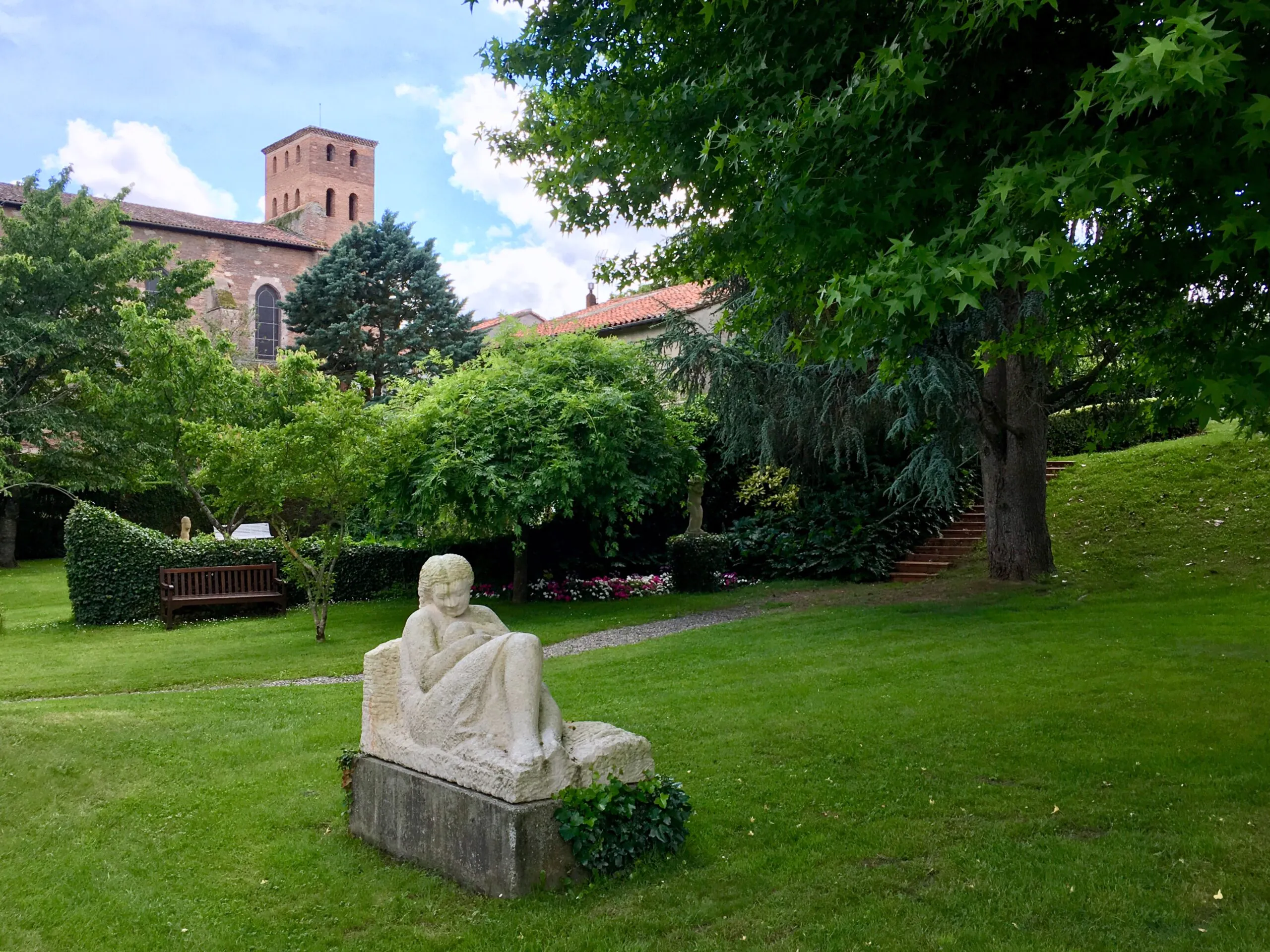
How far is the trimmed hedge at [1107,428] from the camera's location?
306 inches

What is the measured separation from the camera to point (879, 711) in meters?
8.62

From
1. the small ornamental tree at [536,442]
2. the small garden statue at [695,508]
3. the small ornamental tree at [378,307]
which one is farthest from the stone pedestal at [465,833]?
the small ornamental tree at [378,307]

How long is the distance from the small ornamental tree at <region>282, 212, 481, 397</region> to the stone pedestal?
28167mm

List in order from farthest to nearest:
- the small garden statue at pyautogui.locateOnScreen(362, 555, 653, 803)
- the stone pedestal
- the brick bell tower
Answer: the brick bell tower → the small garden statue at pyautogui.locateOnScreen(362, 555, 653, 803) → the stone pedestal

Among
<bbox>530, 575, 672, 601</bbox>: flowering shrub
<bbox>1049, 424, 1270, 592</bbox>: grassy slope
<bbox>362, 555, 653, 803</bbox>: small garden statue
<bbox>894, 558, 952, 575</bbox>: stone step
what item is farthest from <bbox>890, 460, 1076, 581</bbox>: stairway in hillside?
<bbox>362, 555, 653, 803</bbox>: small garden statue

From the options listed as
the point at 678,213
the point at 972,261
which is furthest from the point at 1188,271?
the point at 678,213

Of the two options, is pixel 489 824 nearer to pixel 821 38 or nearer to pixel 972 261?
pixel 972 261

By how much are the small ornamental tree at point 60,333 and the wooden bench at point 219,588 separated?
35.3 feet

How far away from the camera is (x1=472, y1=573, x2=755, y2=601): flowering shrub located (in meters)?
18.7

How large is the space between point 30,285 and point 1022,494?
2589 cm

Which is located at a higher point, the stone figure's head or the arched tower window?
the arched tower window

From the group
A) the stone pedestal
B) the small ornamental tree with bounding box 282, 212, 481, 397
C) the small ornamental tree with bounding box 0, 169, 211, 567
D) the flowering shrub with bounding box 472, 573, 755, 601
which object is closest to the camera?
the stone pedestal

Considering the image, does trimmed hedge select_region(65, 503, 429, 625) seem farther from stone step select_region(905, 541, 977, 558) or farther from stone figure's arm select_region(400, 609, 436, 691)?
stone figure's arm select_region(400, 609, 436, 691)

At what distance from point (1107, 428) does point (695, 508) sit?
10623 millimetres
